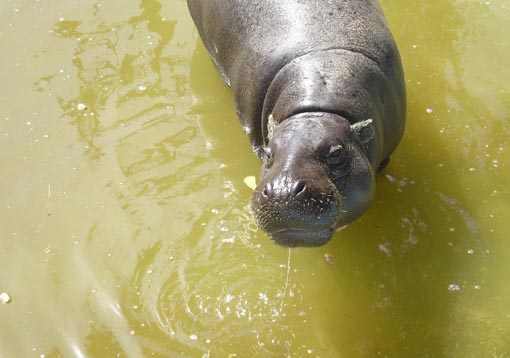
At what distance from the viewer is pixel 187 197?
5.49 m

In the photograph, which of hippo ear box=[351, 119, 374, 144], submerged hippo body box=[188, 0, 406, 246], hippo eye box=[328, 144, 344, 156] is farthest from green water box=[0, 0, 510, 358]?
hippo eye box=[328, 144, 344, 156]

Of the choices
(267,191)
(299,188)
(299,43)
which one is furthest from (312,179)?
(299,43)

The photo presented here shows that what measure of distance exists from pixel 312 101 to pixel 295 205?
96cm

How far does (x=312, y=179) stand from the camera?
378 centimetres

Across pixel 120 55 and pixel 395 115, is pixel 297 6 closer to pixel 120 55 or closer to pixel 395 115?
pixel 395 115

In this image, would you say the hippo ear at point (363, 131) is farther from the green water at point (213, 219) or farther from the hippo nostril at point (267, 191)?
the green water at point (213, 219)

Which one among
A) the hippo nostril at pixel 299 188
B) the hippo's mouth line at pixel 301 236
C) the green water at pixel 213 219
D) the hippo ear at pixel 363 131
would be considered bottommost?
the green water at pixel 213 219

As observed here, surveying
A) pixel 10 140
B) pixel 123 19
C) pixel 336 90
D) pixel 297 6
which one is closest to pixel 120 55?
pixel 123 19

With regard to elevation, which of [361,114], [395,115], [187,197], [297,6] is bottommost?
[187,197]

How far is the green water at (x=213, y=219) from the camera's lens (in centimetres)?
456

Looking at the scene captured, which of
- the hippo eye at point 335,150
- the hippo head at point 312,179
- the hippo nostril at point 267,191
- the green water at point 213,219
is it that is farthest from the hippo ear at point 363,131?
the green water at point 213,219

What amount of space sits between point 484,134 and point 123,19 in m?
4.40

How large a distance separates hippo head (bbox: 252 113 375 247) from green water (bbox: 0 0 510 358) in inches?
32.4

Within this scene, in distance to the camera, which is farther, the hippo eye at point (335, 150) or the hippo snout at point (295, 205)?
the hippo eye at point (335, 150)
